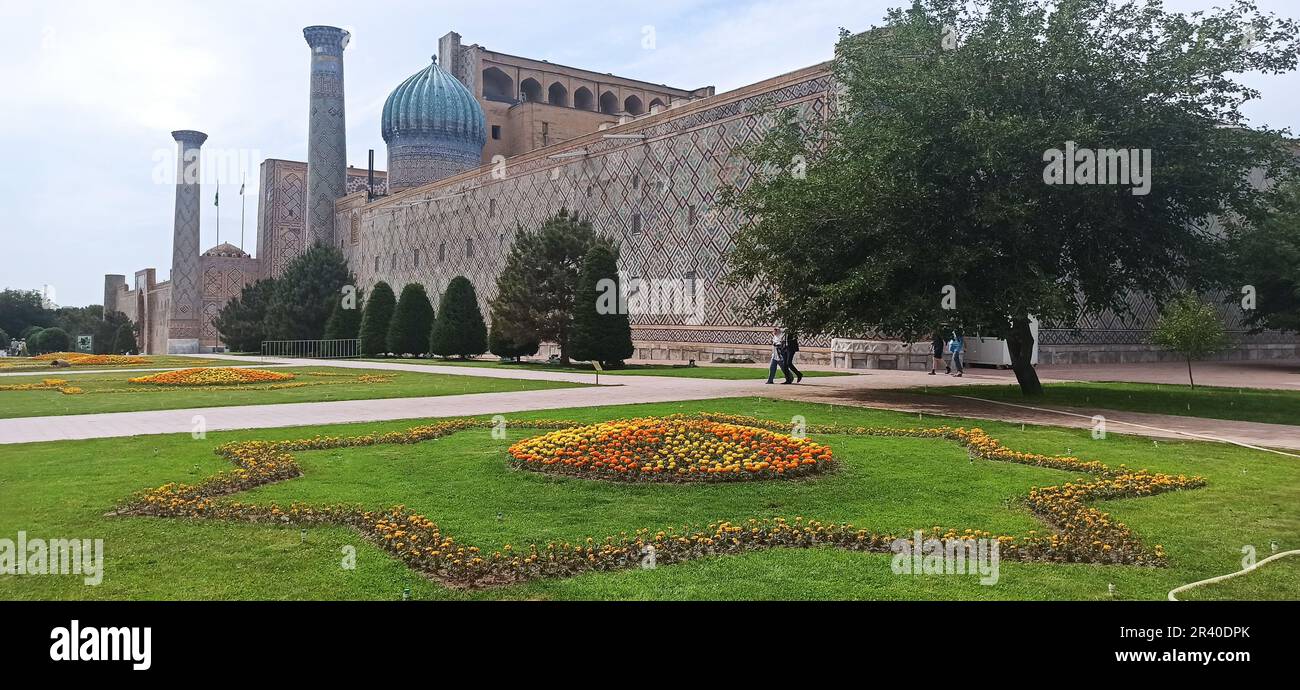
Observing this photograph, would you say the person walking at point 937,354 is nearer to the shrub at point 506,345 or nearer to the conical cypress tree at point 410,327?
the shrub at point 506,345

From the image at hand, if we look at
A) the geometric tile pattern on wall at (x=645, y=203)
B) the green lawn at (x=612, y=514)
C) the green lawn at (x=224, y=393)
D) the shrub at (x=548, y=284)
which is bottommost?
the green lawn at (x=612, y=514)

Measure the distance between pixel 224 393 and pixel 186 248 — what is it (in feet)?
138

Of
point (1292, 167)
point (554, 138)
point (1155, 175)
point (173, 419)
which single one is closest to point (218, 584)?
point (173, 419)

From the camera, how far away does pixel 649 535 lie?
15.1ft

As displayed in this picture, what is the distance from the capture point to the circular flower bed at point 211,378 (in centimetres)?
1705

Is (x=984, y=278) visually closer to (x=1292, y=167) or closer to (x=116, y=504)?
(x=1292, y=167)

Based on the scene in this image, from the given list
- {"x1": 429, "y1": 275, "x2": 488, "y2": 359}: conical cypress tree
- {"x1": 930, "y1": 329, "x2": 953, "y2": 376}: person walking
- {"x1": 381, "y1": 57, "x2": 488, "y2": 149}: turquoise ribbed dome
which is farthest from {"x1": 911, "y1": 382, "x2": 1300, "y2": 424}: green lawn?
{"x1": 381, "y1": 57, "x2": 488, "y2": 149}: turquoise ribbed dome

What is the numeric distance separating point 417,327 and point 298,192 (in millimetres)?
29855

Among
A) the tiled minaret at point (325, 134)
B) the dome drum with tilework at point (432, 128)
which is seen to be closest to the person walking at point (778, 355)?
the dome drum with tilework at point (432, 128)

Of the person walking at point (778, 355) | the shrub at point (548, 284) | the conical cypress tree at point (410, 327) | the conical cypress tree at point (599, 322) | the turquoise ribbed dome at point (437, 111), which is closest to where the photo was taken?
the person walking at point (778, 355)

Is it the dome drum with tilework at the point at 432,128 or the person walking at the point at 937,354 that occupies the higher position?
the dome drum with tilework at the point at 432,128

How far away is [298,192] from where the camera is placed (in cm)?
5625

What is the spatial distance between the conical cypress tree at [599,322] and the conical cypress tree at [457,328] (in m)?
7.58

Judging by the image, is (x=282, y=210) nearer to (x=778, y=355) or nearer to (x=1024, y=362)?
(x=778, y=355)
